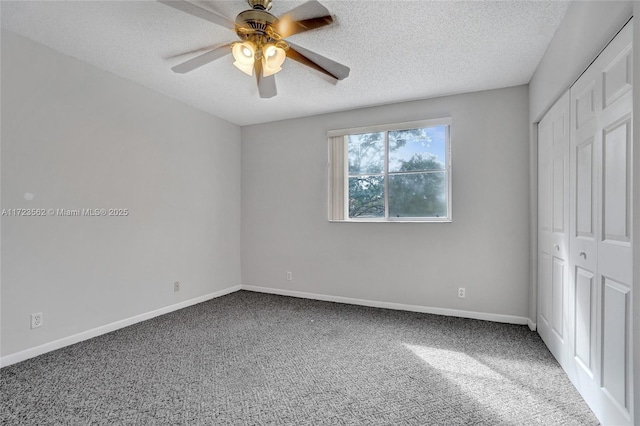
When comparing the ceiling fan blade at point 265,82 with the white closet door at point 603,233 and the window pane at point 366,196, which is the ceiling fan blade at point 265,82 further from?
the white closet door at point 603,233

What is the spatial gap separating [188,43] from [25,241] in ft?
6.64

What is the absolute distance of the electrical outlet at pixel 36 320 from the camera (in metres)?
2.59

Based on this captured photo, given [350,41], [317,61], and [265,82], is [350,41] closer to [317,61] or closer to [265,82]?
[317,61]

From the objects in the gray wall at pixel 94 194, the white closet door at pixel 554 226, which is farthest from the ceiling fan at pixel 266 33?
the white closet door at pixel 554 226

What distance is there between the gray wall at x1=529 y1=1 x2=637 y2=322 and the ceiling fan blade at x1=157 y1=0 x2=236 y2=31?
195 centimetres

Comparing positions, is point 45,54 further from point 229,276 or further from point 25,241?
point 229,276

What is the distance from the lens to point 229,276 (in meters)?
4.75

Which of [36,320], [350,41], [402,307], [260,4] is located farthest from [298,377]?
[350,41]

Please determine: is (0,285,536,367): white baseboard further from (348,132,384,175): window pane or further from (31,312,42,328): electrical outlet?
(348,132,384,175): window pane

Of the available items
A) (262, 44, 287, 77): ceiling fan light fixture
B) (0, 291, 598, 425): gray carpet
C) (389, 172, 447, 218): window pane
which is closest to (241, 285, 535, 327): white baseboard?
(0, 291, 598, 425): gray carpet

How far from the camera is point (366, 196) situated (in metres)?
4.18

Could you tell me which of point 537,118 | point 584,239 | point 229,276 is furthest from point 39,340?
point 537,118

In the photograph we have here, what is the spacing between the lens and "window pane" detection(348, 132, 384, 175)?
13.4 ft

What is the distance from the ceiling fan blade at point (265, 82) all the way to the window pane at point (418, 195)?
6.26 ft
